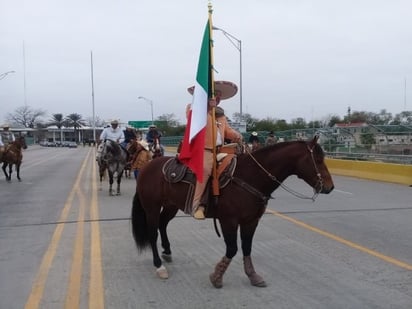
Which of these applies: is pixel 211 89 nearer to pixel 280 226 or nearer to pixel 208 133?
pixel 208 133

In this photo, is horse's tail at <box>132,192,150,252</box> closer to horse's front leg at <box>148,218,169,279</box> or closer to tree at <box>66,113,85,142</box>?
horse's front leg at <box>148,218,169,279</box>

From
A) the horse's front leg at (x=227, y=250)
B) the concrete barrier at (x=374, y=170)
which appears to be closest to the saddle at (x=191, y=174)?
the horse's front leg at (x=227, y=250)

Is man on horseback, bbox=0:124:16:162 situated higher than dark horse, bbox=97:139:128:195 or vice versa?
man on horseback, bbox=0:124:16:162

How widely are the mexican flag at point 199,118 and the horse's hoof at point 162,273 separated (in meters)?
1.26

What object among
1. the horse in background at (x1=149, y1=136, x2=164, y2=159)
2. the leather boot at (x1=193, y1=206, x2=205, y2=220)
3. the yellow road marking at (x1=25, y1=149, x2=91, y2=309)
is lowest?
the yellow road marking at (x1=25, y1=149, x2=91, y2=309)

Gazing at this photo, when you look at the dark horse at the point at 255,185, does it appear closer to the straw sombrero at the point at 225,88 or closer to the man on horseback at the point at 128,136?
the straw sombrero at the point at 225,88

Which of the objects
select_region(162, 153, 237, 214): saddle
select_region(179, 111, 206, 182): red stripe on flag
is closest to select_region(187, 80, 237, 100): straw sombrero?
select_region(179, 111, 206, 182): red stripe on flag

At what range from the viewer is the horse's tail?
6.72 metres

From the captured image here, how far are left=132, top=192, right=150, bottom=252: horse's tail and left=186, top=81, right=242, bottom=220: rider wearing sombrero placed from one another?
1181 mm

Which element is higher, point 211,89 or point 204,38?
point 204,38

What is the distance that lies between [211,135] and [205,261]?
6.18 ft

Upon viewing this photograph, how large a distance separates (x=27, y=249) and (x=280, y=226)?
14.4ft

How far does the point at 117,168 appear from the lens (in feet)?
51.5

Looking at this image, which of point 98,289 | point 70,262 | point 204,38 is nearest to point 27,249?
point 70,262
